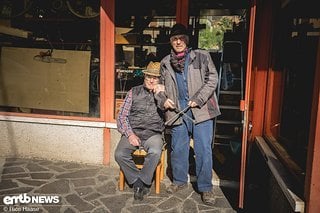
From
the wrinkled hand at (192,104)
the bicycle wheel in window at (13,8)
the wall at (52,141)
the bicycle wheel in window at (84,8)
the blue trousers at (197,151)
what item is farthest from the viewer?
the bicycle wheel in window at (13,8)

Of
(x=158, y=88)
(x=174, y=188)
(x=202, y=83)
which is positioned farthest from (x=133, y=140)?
(x=202, y=83)

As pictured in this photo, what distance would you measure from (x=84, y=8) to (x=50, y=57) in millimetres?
964

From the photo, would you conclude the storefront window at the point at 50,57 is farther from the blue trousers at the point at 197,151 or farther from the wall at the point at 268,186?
the wall at the point at 268,186

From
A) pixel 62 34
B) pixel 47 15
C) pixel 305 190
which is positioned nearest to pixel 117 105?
pixel 62 34

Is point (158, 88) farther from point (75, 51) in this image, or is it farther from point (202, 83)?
point (75, 51)

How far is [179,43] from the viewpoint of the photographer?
138 inches

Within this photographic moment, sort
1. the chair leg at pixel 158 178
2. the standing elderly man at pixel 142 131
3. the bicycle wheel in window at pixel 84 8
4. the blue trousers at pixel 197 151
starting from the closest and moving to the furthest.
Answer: the blue trousers at pixel 197 151 → the standing elderly man at pixel 142 131 → the chair leg at pixel 158 178 → the bicycle wheel in window at pixel 84 8

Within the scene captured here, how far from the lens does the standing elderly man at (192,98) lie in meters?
3.52

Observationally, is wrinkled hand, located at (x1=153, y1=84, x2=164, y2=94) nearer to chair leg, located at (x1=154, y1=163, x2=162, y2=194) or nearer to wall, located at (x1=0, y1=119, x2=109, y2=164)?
chair leg, located at (x1=154, y1=163, x2=162, y2=194)

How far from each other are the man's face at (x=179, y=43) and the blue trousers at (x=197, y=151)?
861mm

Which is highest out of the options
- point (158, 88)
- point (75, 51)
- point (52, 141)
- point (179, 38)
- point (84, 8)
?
point (84, 8)

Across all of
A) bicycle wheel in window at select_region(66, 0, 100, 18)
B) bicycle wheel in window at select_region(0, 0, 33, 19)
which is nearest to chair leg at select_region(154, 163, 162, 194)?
bicycle wheel in window at select_region(66, 0, 100, 18)

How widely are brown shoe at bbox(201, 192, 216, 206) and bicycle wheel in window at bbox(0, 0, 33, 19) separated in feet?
13.0

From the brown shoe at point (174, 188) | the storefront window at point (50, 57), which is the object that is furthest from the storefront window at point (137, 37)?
the brown shoe at point (174, 188)
